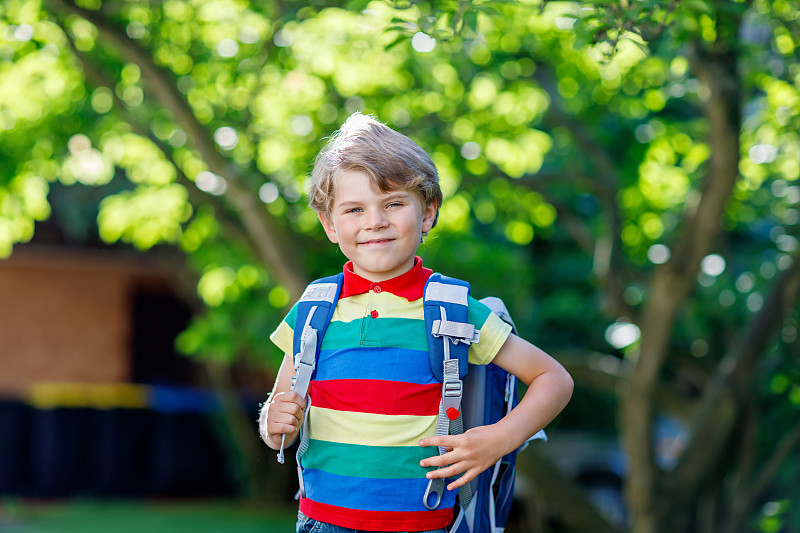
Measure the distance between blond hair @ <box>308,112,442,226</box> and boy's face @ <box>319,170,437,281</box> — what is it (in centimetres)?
2

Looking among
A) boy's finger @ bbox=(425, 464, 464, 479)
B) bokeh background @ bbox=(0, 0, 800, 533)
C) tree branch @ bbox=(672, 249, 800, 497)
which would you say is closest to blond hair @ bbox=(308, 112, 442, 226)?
boy's finger @ bbox=(425, 464, 464, 479)

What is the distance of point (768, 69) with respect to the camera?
4.88m

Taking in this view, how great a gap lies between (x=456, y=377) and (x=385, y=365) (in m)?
0.16

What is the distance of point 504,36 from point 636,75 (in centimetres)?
97

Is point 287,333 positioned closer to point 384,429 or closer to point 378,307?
point 378,307

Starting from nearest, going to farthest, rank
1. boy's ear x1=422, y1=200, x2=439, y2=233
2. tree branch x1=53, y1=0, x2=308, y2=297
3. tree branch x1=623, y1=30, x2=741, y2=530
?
1. boy's ear x1=422, y1=200, x2=439, y2=233
2. tree branch x1=623, y1=30, x2=741, y2=530
3. tree branch x1=53, y1=0, x2=308, y2=297

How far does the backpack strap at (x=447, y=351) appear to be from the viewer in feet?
6.66

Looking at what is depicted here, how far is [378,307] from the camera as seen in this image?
85.1 inches

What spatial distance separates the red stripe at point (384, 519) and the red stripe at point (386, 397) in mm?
217

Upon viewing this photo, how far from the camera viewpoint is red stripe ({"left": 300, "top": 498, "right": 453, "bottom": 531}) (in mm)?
2043

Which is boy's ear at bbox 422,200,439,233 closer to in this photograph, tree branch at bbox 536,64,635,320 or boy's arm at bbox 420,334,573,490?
boy's arm at bbox 420,334,573,490

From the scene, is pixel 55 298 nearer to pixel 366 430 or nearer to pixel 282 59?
pixel 282 59

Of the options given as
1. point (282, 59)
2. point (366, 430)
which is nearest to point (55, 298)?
point (282, 59)

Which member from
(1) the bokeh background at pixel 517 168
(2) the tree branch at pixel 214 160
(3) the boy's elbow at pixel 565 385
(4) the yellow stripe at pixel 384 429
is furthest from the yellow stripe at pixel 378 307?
(2) the tree branch at pixel 214 160
